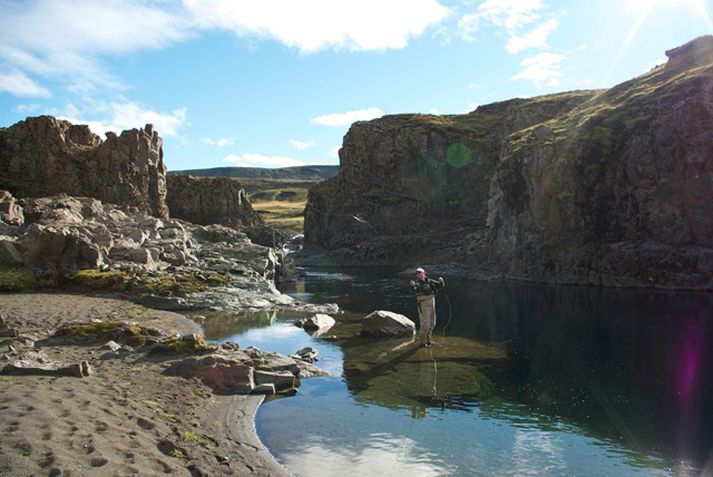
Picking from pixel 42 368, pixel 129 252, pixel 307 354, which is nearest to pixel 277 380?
pixel 307 354

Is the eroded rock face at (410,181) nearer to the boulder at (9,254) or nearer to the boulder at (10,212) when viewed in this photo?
the boulder at (10,212)

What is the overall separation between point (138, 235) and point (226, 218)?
8926cm

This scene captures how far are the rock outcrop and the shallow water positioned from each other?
191 feet

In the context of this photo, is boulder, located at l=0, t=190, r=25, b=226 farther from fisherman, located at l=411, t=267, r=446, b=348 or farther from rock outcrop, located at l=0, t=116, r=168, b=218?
fisherman, located at l=411, t=267, r=446, b=348

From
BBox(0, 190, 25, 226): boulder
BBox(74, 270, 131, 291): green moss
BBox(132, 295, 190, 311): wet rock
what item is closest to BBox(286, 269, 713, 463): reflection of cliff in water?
BBox(132, 295, 190, 311): wet rock

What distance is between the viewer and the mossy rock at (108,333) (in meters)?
26.6

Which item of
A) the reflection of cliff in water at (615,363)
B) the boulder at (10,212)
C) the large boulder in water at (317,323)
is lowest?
the reflection of cliff in water at (615,363)

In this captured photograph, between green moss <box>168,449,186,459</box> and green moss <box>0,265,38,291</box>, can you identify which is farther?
green moss <box>0,265,38,291</box>

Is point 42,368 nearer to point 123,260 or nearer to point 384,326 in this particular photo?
point 384,326

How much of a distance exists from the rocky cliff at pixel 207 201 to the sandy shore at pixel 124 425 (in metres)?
122

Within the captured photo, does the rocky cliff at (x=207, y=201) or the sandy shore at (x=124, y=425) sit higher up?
the rocky cliff at (x=207, y=201)

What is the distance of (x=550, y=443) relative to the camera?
1747 cm

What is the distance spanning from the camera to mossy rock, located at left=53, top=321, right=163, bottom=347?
2658cm

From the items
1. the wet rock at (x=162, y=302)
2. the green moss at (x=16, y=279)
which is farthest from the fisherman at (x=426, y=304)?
the green moss at (x=16, y=279)
